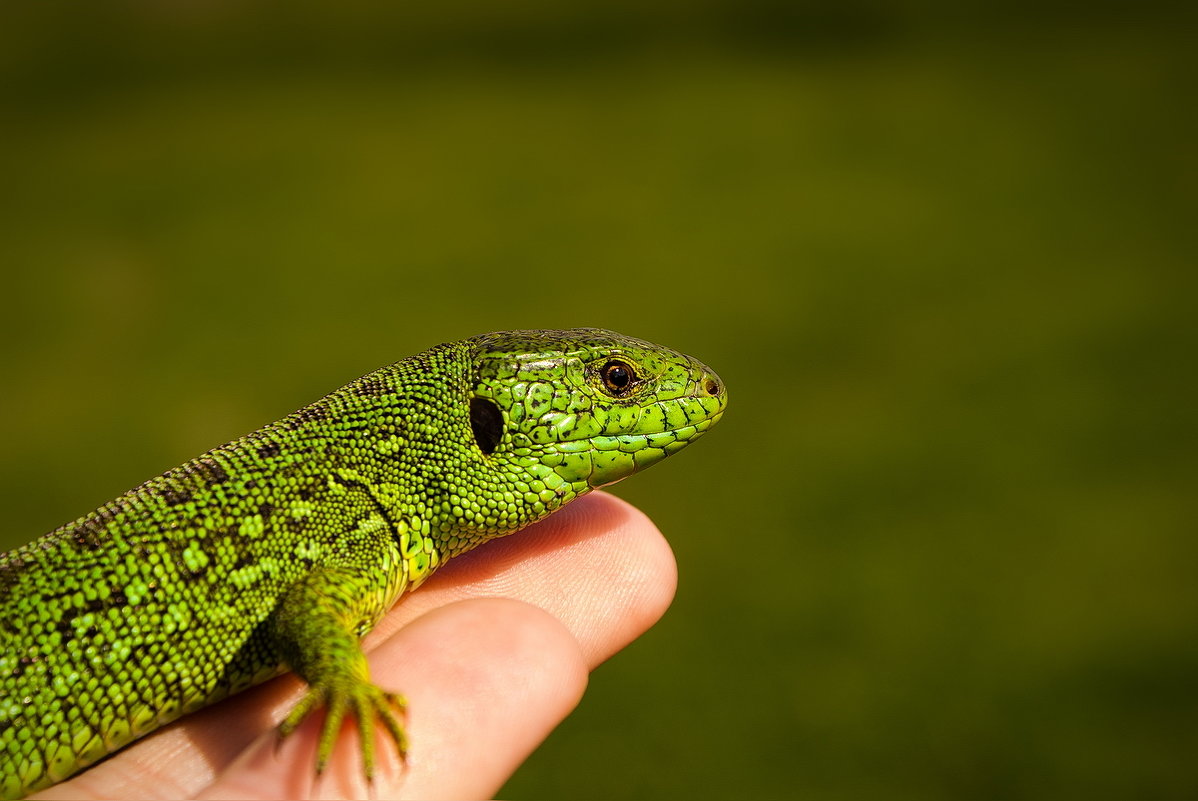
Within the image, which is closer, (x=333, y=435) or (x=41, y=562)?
(x=41, y=562)

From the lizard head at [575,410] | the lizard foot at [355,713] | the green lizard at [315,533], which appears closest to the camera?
the lizard foot at [355,713]

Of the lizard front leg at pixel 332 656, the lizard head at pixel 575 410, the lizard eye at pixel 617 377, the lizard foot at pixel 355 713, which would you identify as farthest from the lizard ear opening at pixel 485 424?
the lizard foot at pixel 355 713

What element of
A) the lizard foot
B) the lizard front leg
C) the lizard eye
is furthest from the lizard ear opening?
the lizard foot

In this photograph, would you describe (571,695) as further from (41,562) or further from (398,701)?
(41,562)

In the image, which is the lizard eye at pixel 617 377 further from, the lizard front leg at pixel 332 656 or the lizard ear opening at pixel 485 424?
the lizard front leg at pixel 332 656

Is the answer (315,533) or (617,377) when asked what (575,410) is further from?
(315,533)

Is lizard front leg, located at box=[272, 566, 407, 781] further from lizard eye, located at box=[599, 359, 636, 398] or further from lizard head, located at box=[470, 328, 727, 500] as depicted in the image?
lizard eye, located at box=[599, 359, 636, 398]

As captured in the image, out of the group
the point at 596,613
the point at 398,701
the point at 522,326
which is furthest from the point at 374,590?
the point at 522,326
